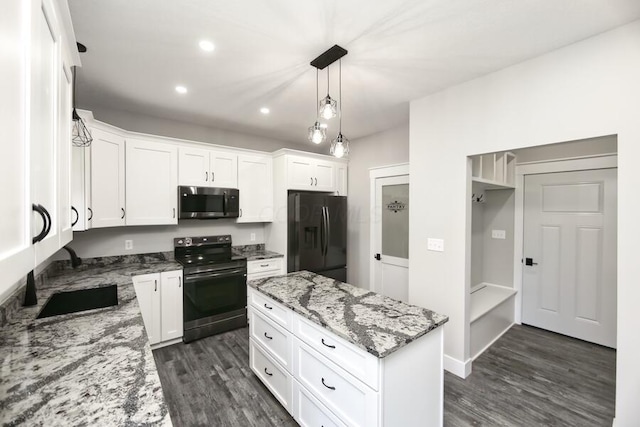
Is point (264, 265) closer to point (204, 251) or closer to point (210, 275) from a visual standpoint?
point (210, 275)

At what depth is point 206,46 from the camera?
194 centimetres

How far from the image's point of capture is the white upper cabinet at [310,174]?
12.5 feet

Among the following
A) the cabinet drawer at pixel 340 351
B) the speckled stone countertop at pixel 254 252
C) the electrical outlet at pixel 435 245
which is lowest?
A: the cabinet drawer at pixel 340 351

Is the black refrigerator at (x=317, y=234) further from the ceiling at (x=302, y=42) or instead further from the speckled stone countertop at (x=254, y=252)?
the ceiling at (x=302, y=42)

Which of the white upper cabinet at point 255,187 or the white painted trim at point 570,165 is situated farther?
the white upper cabinet at point 255,187

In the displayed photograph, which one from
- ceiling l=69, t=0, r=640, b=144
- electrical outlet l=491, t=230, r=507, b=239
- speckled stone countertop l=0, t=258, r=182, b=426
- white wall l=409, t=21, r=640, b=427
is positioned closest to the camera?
speckled stone countertop l=0, t=258, r=182, b=426

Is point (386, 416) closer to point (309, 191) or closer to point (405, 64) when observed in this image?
point (405, 64)

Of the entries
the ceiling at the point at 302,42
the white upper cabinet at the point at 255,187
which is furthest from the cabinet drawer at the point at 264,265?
the ceiling at the point at 302,42

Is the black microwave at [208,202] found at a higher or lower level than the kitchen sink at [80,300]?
higher

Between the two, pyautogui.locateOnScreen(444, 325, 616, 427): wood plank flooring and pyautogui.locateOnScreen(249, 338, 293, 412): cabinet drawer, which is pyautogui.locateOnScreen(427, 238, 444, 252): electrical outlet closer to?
pyautogui.locateOnScreen(444, 325, 616, 427): wood plank flooring

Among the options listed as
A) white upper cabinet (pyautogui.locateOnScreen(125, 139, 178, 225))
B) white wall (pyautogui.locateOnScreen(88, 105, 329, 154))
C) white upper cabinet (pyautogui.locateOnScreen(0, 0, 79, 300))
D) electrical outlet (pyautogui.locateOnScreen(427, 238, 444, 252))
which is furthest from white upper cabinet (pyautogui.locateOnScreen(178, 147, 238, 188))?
electrical outlet (pyautogui.locateOnScreen(427, 238, 444, 252))

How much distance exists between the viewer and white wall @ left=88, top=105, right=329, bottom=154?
10.3ft

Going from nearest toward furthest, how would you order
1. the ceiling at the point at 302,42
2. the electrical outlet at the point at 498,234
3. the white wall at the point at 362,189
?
Result: the ceiling at the point at 302,42 < the electrical outlet at the point at 498,234 < the white wall at the point at 362,189

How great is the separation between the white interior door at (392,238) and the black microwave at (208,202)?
202cm
